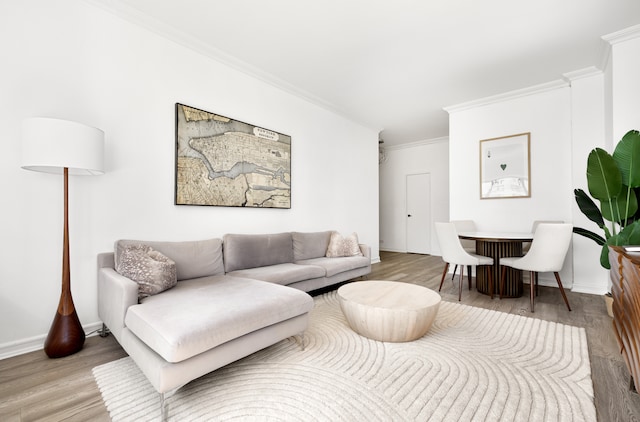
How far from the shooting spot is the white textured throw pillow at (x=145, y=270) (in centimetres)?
203

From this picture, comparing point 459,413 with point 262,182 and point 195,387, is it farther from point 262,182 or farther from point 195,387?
point 262,182

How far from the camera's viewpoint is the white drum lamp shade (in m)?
1.83

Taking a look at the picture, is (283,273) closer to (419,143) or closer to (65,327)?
(65,327)

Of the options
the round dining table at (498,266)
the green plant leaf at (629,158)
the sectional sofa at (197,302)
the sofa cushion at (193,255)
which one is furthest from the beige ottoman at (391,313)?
the green plant leaf at (629,158)

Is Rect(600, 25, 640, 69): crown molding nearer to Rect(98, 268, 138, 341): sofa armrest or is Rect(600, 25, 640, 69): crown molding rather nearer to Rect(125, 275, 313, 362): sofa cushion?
Rect(125, 275, 313, 362): sofa cushion

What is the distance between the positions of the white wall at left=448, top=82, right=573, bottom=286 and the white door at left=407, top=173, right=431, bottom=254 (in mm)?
2083

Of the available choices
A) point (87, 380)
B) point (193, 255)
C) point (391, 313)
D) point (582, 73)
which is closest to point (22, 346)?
point (87, 380)

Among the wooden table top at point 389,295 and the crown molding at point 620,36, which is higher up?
the crown molding at point 620,36

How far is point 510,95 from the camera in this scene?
429 centimetres

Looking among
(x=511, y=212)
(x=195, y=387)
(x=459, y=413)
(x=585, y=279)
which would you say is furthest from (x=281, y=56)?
(x=585, y=279)

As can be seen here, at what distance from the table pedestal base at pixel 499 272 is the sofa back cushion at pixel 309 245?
201cm

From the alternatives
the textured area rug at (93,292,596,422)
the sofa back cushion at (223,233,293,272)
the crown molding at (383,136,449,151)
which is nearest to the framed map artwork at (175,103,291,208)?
the sofa back cushion at (223,233,293,272)

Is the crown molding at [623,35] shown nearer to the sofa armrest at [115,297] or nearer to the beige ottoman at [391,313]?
the beige ottoman at [391,313]

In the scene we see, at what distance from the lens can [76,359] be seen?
1.94m
